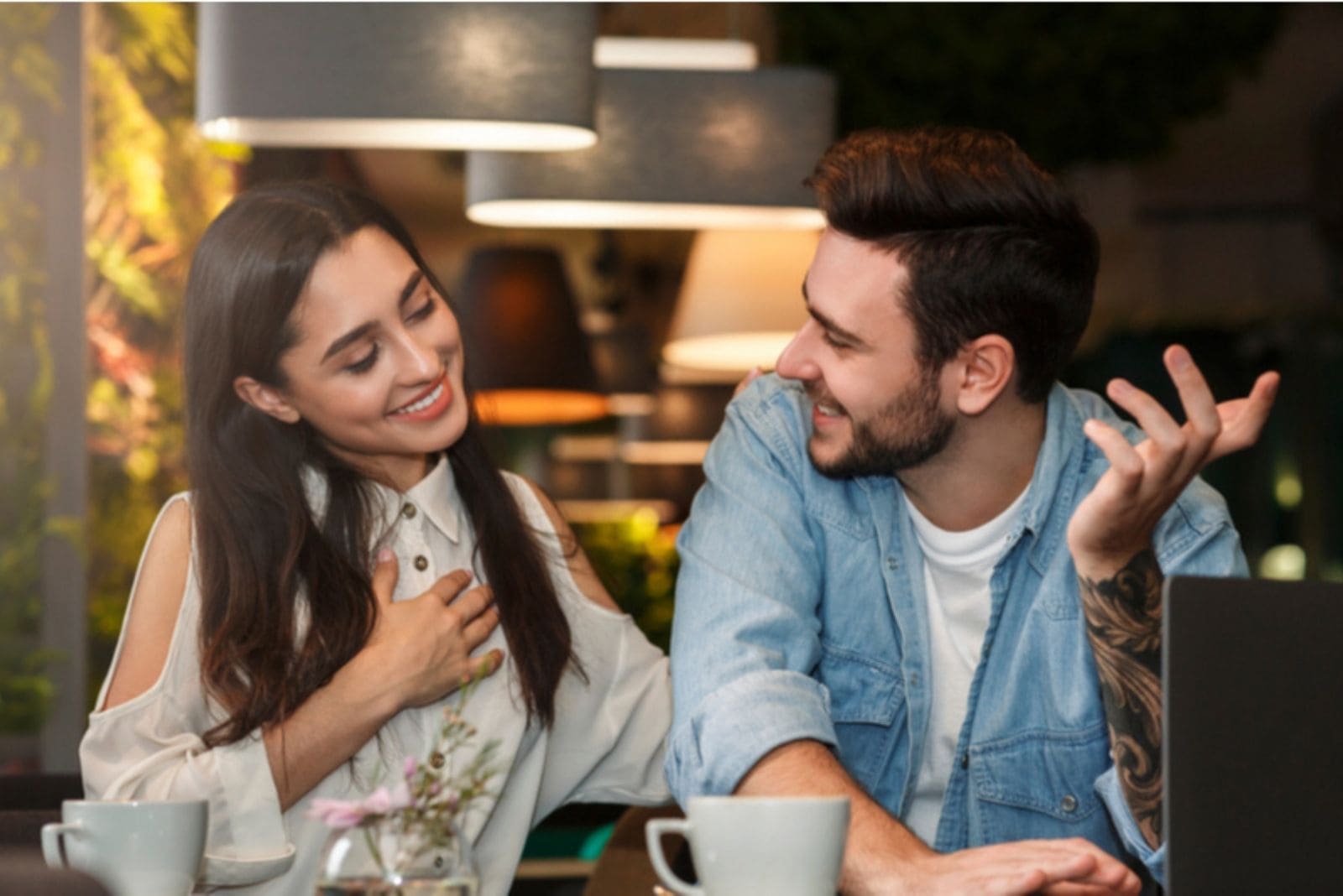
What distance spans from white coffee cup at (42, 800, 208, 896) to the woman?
451mm

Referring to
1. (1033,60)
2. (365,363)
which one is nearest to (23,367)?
(365,363)

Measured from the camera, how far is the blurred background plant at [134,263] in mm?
3945

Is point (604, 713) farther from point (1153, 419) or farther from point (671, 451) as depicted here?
point (671, 451)

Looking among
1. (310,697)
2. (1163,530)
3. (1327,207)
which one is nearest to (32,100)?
(310,697)

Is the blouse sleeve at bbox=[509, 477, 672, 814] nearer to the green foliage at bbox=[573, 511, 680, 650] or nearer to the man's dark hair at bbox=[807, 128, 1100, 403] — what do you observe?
the man's dark hair at bbox=[807, 128, 1100, 403]

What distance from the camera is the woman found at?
5.95 feet

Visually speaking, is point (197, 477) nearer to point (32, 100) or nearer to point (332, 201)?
point (332, 201)

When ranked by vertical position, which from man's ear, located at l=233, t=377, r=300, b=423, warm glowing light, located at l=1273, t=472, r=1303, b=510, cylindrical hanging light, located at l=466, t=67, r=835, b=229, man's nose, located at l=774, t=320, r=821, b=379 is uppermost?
cylindrical hanging light, located at l=466, t=67, r=835, b=229

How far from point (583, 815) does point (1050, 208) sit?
134 centimetres

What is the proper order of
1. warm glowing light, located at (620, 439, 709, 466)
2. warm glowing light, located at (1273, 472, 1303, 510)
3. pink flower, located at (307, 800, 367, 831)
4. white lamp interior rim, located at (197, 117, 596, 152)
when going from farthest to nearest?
1. warm glowing light, located at (1273, 472, 1303, 510)
2. warm glowing light, located at (620, 439, 709, 466)
3. white lamp interior rim, located at (197, 117, 596, 152)
4. pink flower, located at (307, 800, 367, 831)

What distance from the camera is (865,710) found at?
210cm

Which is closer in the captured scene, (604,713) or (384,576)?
(384,576)

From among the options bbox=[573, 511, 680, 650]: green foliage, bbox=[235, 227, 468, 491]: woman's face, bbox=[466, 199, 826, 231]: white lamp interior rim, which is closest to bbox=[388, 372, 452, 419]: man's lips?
bbox=[235, 227, 468, 491]: woman's face

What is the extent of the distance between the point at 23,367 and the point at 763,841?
117 inches
